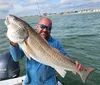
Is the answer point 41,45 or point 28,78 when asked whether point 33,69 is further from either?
point 41,45

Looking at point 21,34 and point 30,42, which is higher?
point 21,34

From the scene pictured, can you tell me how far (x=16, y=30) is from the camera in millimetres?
3650

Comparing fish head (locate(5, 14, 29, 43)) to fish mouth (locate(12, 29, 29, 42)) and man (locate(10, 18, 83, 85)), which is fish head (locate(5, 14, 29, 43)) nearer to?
fish mouth (locate(12, 29, 29, 42))

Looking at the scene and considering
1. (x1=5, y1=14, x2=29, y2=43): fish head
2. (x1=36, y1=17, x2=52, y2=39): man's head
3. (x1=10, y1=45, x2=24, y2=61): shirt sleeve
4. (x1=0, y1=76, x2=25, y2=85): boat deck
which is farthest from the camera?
(x1=0, y1=76, x2=25, y2=85): boat deck

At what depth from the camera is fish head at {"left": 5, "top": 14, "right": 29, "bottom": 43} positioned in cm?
363

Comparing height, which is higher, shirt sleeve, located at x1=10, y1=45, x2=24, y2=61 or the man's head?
the man's head

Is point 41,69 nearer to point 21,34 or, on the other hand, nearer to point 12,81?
point 21,34

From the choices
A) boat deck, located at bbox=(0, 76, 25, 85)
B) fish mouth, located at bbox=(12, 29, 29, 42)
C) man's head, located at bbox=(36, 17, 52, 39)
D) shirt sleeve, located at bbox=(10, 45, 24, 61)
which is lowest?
boat deck, located at bbox=(0, 76, 25, 85)

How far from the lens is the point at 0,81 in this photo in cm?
689

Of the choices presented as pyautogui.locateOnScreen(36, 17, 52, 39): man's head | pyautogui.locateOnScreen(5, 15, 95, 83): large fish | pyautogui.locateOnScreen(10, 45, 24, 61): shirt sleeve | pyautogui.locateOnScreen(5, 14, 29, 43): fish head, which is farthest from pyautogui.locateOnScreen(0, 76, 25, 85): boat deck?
pyautogui.locateOnScreen(5, 14, 29, 43): fish head

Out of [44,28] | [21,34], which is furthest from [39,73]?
[21,34]

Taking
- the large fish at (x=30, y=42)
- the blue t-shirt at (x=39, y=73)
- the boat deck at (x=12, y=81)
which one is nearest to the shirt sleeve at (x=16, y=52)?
the blue t-shirt at (x=39, y=73)

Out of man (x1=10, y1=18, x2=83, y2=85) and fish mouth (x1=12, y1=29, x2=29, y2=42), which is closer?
fish mouth (x1=12, y1=29, x2=29, y2=42)

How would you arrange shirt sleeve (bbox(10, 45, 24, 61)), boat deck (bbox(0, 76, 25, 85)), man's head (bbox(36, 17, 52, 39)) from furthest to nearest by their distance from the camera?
boat deck (bbox(0, 76, 25, 85)) < man's head (bbox(36, 17, 52, 39)) < shirt sleeve (bbox(10, 45, 24, 61))
